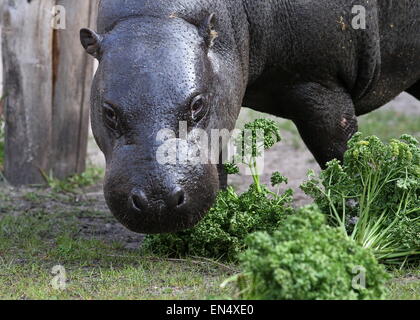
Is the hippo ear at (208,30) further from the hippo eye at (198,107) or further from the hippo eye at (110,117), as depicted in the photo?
the hippo eye at (110,117)

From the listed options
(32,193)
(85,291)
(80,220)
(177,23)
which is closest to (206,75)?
(177,23)

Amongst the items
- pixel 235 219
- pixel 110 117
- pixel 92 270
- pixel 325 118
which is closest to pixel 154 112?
pixel 110 117

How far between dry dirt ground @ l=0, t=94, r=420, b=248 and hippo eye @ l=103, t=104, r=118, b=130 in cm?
119

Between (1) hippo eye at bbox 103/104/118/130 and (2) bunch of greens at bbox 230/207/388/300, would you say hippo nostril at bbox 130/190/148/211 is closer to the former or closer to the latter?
(1) hippo eye at bbox 103/104/118/130

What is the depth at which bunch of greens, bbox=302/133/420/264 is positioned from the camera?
4.46 metres

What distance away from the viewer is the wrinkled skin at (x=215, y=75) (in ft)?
13.6

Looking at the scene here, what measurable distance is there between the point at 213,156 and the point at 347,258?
3.52ft

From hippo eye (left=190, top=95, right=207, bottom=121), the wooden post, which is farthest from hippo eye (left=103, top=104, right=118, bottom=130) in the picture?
the wooden post

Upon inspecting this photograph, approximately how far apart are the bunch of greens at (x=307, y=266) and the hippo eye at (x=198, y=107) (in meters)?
0.97

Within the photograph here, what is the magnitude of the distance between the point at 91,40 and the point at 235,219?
1.18 metres

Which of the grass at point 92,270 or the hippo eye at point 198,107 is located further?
the hippo eye at point 198,107

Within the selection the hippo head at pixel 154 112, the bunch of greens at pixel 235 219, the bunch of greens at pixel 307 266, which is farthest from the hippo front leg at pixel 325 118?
the bunch of greens at pixel 307 266

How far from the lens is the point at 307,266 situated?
3330 millimetres

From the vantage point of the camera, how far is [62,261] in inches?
190
